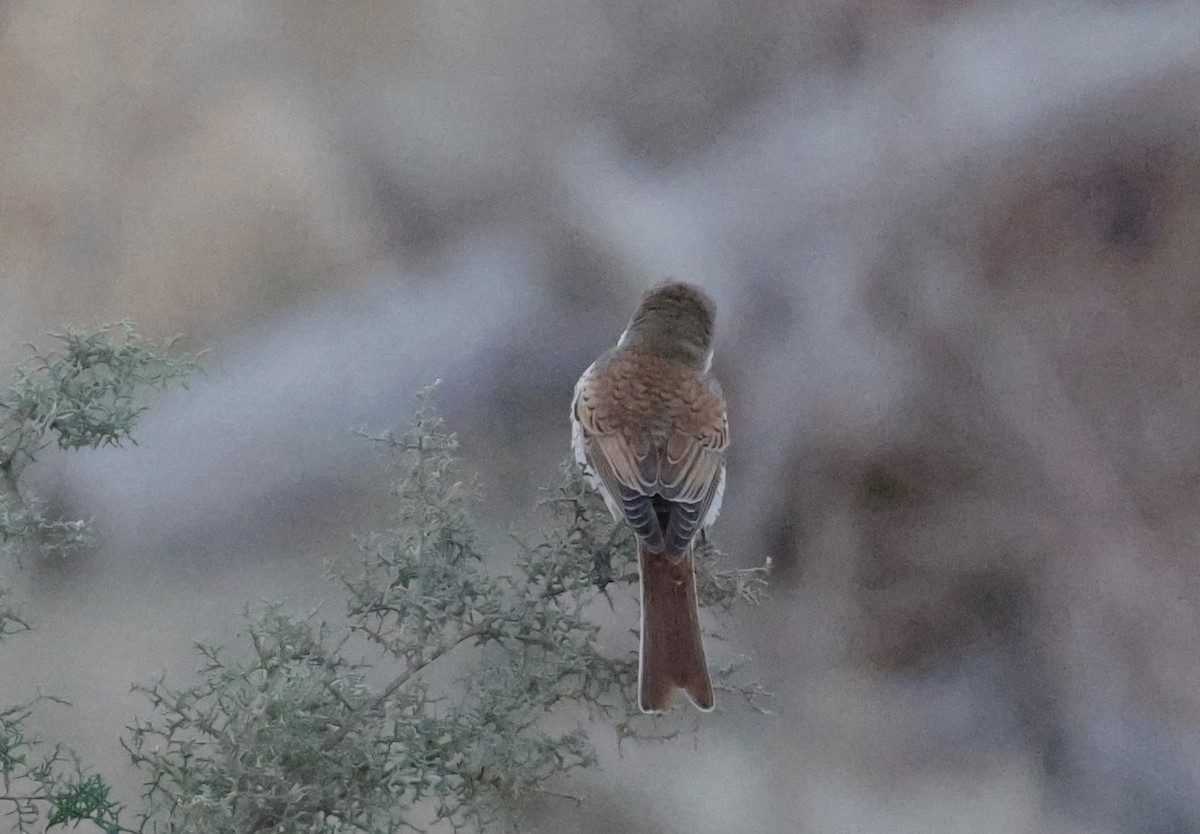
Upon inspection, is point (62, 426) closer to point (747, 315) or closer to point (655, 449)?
point (655, 449)

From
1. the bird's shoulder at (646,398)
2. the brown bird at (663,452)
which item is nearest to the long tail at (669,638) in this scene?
the brown bird at (663,452)

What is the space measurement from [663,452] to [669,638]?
198mm

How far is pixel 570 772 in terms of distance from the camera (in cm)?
126

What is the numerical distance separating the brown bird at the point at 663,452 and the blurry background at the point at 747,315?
0.09 meters

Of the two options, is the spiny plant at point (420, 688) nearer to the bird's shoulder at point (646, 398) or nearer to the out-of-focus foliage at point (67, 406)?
the bird's shoulder at point (646, 398)

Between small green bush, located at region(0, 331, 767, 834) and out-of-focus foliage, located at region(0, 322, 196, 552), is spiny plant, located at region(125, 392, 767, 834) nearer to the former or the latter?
small green bush, located at region(0, 331, 767, 834)

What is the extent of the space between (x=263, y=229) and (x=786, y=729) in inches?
31.8

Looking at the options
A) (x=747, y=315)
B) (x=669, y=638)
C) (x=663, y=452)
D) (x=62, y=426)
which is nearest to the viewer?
(x=62, y=426)

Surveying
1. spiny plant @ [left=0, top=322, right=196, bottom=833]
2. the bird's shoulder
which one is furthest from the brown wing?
spiny plant @ [left=0, top=322, right=196, bottom=833]

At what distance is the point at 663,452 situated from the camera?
47.3 inches

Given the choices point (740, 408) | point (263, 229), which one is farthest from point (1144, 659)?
point (263, 229)

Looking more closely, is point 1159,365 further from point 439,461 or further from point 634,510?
point 439,461

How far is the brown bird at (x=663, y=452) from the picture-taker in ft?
3.59

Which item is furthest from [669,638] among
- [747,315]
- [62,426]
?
[62,426]
